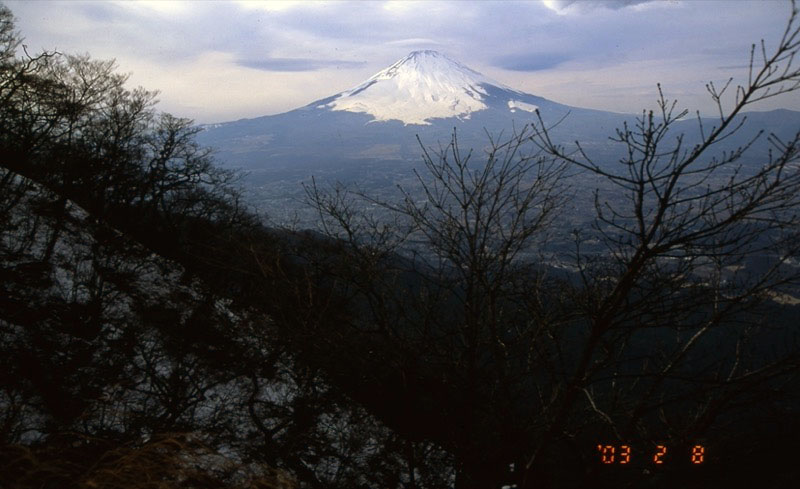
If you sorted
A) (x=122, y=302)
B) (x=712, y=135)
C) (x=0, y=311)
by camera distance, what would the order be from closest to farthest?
(x=712, y=135)
(x=0, y=311)
(x=122, y=302)

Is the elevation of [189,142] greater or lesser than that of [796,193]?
greater

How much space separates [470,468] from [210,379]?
13715mm

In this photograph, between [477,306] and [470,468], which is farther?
[470,468]

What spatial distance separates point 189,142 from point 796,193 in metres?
26.1

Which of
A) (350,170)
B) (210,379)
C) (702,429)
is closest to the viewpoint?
(702,429)

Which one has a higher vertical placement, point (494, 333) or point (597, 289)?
point (597, 289)

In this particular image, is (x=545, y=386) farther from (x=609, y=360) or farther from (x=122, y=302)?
(x=122, y=302)

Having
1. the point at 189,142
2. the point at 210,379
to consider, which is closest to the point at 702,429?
the point at 210,379

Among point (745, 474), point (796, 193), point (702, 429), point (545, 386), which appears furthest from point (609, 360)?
point (745, 474)

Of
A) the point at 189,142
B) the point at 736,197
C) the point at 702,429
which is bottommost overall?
the point at 702,429

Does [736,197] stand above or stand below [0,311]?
above

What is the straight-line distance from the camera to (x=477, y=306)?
448 cm

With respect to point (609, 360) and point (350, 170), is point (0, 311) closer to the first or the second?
point (609, 360)

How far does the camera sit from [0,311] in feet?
45.0
